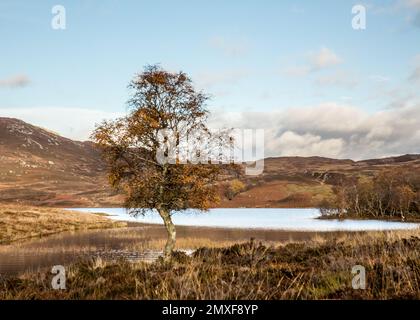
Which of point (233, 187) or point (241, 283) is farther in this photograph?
point (233, 187)

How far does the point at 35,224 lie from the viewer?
69.9 meters

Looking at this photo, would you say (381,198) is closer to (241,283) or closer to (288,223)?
(288,223)

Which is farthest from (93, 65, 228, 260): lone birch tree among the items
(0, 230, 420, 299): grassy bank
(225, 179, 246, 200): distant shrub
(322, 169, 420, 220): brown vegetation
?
(322, 169, 420, 220): brown vegetation

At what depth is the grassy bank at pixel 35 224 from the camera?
200 ft

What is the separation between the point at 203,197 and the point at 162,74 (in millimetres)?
9267

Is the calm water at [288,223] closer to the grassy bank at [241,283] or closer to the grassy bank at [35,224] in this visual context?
the grassy bank at [35,224]

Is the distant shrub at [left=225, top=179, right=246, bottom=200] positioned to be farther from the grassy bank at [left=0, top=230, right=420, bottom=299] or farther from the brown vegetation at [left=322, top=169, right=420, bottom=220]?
the brown vegetation at [left=322, top=169, right=420, bottom=220]

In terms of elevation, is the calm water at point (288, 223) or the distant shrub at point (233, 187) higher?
the distant shrub at point (233, 187)

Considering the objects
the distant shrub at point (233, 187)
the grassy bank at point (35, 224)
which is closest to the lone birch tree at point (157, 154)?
the distant shrub at point (233, 187)

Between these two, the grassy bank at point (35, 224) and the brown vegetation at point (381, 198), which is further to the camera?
the brown vegetation at point (381, 198)

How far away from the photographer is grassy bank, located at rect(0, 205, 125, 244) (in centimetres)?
6084

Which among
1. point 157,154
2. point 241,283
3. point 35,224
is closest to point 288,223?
point 35,224

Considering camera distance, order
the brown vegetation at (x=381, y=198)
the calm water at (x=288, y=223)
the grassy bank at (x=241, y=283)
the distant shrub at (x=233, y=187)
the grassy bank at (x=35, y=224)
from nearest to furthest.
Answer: the grassy bank at (x=241, y=283), the distant shrub at (x=233, y=187), the grassy bank at (x=35, y=224), the calm water at (x=288, y=223), the brown vegetation at (x=381, y=198)

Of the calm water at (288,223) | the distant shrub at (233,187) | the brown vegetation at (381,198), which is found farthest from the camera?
the brown vegetation at (381,198)
